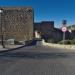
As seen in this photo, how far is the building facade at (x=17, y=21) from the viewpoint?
391 feet

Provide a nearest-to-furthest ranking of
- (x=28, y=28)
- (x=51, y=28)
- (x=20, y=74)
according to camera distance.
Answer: (x=20, y=74) < (x=51, y=28) < (x=28, y=28)

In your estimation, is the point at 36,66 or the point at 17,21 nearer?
the point at 36,66

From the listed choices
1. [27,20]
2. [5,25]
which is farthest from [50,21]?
[5,25]

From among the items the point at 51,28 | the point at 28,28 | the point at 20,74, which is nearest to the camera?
the point at 20,74

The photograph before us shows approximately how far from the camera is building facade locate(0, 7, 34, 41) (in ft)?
391

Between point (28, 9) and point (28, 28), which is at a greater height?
point (28, 9)

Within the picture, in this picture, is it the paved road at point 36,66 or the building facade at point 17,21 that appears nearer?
the paved road at point 36,66

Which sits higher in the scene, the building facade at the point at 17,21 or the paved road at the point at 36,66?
the building facade at the point at 17,21

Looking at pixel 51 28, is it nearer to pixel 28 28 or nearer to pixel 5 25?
pixel 28 28

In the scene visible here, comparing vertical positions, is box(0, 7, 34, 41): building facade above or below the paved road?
above

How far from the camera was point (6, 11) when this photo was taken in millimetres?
126438

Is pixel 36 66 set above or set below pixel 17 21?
below

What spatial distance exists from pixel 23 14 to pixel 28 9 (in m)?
3.95

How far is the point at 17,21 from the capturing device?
126562 mm
